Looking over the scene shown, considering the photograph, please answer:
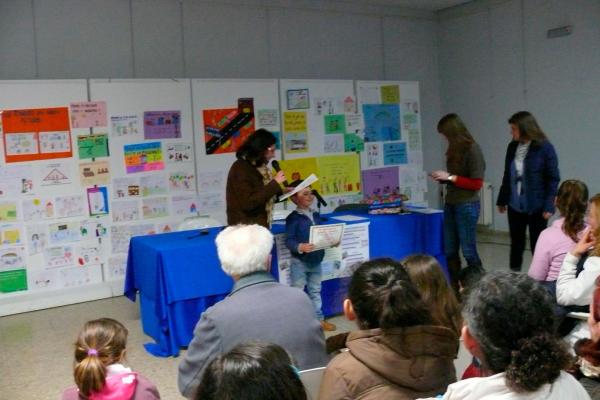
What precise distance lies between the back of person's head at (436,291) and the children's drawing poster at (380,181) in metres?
4.84

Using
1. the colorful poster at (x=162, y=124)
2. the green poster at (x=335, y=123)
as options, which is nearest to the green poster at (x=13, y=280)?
the colorful poster at (x=162, y=124)

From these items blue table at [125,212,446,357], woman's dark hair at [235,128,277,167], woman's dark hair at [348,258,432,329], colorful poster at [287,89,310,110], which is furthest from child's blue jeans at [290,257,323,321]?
colorful poster at [287,89,310,110]

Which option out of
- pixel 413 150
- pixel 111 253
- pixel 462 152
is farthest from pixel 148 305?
pixel 413 150

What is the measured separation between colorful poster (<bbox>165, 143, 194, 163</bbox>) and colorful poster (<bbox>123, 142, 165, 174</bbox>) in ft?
0.29

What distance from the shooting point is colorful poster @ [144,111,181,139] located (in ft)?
19.3

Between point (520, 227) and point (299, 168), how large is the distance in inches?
101

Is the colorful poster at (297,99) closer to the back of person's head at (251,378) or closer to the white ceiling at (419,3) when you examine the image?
the white ceiling at (419,3)

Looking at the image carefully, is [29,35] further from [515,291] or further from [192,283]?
[515,291]

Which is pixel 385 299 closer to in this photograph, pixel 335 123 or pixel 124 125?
pixel 124 125

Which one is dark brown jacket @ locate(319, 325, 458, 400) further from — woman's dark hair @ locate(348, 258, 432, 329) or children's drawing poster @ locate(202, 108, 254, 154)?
children's drawing poster @ locate(202, 108, 254, 154)

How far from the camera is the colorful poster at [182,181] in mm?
6039

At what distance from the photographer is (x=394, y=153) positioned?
24.7 feet

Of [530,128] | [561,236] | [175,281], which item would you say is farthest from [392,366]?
[530,128]

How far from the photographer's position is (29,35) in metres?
5.66
